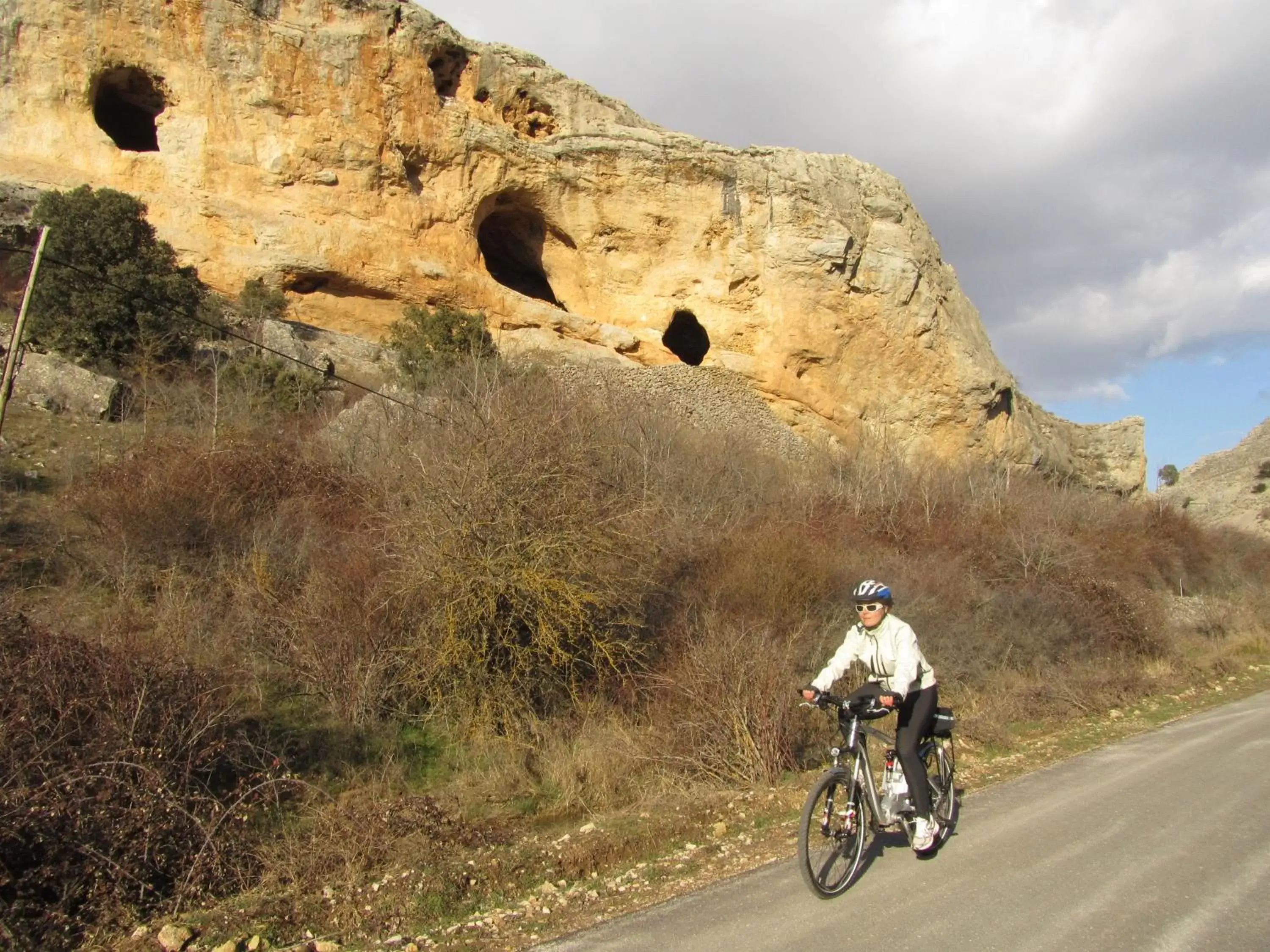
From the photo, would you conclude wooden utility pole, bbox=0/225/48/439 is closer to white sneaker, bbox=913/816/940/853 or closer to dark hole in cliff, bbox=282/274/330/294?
white sneaker, bbox=913/816/940/853

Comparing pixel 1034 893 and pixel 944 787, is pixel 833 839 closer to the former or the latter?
pixel 1034 893

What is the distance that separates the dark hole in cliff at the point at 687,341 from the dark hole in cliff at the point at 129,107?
16.9m

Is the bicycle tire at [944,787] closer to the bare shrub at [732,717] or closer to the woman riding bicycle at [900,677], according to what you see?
the woman riding bicycle at [900,677]

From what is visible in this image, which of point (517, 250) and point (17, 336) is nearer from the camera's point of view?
point (17, 336)

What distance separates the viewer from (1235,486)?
59.5m

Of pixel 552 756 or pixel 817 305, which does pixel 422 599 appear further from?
pixel 817 305

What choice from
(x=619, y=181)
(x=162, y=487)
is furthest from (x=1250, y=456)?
(x=162, y=487)

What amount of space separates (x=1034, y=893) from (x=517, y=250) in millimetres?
28295

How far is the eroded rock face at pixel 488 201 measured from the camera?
2364 centimetres

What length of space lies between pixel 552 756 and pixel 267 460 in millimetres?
7231

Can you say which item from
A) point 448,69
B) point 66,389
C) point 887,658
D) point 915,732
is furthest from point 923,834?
point 448,69

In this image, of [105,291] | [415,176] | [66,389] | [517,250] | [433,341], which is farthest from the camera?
[517,250]

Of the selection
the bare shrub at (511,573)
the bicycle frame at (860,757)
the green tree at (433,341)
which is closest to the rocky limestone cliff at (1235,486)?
the green tree at (433,341)

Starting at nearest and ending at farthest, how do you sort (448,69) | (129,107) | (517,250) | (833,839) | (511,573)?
(833,839)
(511,573)
(129,107)
(448,69)
(517,250)
